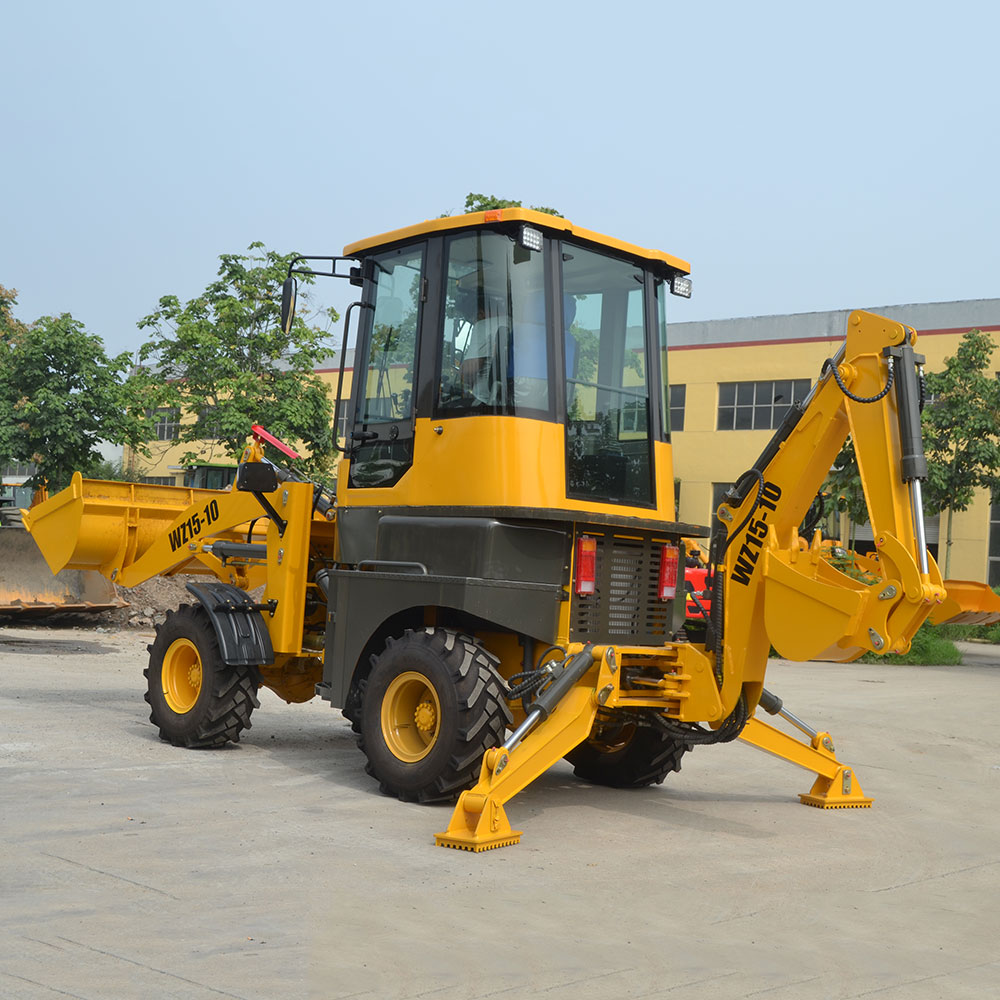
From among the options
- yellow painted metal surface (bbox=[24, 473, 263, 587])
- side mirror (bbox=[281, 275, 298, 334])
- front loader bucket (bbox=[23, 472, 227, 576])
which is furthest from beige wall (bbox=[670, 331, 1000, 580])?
side mirror (bbox=[281, 275, 298, 334])

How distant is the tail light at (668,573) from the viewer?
27.0 ft

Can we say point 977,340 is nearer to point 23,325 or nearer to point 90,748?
point 90,748

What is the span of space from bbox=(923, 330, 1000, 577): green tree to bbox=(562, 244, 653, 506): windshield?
18.9m

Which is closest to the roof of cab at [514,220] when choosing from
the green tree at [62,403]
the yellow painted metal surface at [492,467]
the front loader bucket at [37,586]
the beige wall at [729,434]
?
the yellow painted metal surface at [492,467]

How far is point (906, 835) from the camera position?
7527mm

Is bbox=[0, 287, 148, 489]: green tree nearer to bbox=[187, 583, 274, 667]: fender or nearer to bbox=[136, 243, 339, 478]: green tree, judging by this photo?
bbox=[136, 243, 339, 478]: green tree

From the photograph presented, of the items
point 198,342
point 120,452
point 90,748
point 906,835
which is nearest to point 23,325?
point 120,452

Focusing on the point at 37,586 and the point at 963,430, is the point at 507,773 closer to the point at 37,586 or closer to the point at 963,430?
the point at 37,586

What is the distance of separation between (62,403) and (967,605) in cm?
2091

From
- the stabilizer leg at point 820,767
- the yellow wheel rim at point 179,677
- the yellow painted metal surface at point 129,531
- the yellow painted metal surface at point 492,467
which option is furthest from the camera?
the yellow painted metal surface at point 129,531

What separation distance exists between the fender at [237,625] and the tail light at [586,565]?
236 centimetres

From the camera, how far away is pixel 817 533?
7.43 metres

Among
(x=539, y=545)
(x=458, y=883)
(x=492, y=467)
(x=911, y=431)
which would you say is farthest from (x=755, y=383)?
(x=458, y=883)

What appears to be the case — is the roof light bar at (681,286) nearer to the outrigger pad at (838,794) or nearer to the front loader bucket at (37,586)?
the outrigger pad at (838,794)
